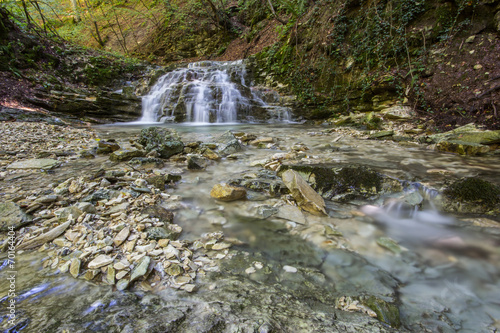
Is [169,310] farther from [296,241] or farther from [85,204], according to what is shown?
[85,204]

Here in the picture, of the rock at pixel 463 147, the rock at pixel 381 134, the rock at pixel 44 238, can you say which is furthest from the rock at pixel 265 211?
the rock at pixel 381 134

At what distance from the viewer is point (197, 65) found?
50.9 ft

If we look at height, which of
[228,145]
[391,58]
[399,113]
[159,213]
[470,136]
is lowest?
[159,213]

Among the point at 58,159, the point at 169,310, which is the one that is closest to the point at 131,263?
the point at 169,310

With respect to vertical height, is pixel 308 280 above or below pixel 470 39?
below

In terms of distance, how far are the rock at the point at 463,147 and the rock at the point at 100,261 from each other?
20.2ft

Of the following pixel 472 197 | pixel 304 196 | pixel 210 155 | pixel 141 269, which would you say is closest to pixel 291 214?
pixel 304 196

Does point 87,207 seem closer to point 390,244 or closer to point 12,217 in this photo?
point 12,217

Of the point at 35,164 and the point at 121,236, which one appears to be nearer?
the point at 121,236

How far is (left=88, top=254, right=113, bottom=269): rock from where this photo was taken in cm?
154

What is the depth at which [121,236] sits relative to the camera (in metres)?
1.87

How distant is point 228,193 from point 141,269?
1496 mm

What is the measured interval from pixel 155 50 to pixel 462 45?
21.0 m

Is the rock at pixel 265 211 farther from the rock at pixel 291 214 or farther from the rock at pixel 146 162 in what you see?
the rock at pixel 146 162
